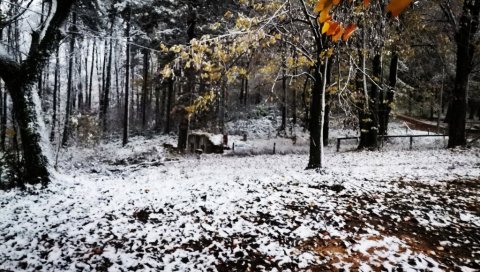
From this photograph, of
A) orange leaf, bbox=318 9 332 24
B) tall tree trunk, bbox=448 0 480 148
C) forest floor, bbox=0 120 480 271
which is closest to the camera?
orange leaf, bbox=318 9 332 24

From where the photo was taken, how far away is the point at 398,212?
5691 mm

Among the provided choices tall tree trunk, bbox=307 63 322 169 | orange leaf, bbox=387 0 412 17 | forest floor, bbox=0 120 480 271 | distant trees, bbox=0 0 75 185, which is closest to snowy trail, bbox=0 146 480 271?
forest floor, bbox=0 120 480 271

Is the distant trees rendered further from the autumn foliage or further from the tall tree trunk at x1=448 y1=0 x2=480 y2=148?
the tall tree trunk at x1=448 y1=0 x2=480 y2=148

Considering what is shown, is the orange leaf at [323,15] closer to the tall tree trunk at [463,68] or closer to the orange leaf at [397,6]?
the orange leaf at [397,6]

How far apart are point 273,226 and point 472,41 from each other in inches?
610

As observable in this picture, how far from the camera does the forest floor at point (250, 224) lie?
4.10 meters

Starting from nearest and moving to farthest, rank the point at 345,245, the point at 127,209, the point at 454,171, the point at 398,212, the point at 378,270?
the point at 378,270, the point at 345,245, the point at 398,212, the point at 127,209, the point at 454,171

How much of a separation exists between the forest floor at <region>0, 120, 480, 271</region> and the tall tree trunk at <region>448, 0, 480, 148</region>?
7309 millimetres

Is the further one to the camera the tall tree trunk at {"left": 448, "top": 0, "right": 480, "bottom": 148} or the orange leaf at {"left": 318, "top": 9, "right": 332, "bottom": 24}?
the tall tree trunk at {"left": 448, "top": 0, "right": 480, "bottom": 148}

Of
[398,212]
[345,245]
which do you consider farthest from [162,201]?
[398,212]

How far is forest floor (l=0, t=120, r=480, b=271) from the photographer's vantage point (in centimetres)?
410

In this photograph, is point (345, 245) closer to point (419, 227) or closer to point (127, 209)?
point (419, 227)

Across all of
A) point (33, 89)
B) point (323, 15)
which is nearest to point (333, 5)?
point (323, 15)

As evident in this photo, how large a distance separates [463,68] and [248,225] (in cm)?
1522
